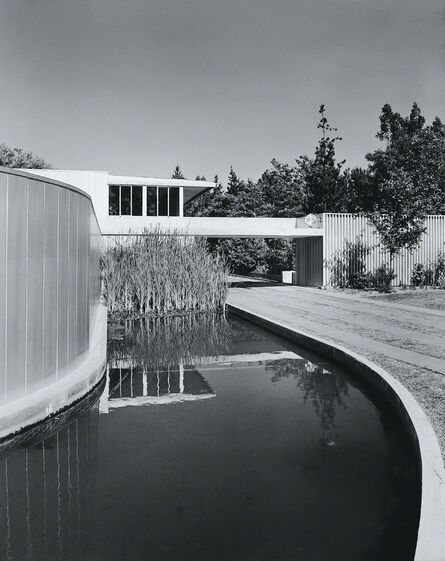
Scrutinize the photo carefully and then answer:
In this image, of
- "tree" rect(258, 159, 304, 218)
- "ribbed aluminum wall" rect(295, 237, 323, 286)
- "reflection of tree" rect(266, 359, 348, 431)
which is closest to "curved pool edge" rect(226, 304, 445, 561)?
"reflection of tree" rect(266, 359, 348, 431)

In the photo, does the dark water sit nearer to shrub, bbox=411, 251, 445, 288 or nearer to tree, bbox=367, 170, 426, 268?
tree, bbox=367, 170, 426, 268

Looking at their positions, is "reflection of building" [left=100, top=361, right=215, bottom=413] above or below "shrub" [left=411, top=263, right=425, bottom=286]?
below

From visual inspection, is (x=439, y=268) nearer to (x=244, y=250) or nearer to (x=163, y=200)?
(x=163, y=200)

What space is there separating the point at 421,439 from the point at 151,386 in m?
3.42

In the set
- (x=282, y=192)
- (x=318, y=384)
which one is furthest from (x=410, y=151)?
(x=318, y=384)

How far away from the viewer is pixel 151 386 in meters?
6.64

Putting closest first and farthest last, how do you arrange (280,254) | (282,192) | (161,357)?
(161,357) < (280,254) < (282,192)

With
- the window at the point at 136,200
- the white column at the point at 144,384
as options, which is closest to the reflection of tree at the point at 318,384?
the white column at the point at 144,384

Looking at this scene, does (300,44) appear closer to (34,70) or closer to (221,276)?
(221,276)

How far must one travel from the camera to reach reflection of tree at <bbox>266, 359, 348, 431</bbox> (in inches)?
221

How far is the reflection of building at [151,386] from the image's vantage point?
600 centimetres

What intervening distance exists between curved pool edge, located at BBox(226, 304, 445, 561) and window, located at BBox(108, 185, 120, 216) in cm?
2084

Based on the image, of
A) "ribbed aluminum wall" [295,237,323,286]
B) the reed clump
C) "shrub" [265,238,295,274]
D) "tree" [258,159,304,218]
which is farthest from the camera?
"tree" [258,159,304,218]

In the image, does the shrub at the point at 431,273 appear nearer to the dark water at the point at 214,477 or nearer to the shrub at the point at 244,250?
the shrub at the point at 244,250
